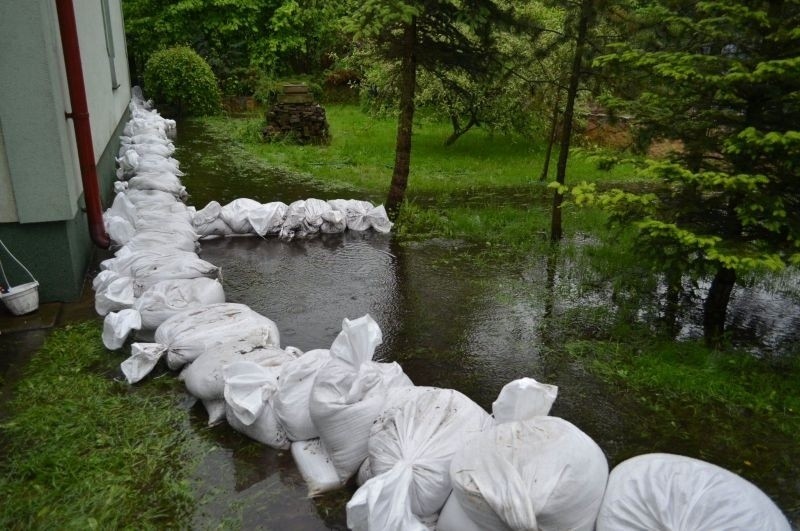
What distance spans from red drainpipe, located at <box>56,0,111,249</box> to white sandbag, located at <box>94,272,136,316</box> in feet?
3.04

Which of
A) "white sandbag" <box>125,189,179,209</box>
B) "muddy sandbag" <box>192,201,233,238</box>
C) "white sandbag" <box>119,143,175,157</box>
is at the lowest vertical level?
"muddy sandbag" <box>192,201,233,238</box>

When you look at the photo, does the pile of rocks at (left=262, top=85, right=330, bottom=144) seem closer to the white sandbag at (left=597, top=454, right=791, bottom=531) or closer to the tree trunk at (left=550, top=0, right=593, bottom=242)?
the tree trunk at (left=550, top=0, right=593, bottom=242)

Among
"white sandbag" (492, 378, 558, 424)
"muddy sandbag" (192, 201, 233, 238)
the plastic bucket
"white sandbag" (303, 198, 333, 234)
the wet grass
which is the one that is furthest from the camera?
the wet grass

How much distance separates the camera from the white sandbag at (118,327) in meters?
4.35

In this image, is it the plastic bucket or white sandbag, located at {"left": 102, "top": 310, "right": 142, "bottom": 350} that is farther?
the plastic bucket

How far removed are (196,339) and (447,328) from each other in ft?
6.62

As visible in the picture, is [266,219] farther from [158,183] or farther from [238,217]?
[158,183]

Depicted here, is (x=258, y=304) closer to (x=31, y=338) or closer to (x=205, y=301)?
Answer: (x=205, y=301)

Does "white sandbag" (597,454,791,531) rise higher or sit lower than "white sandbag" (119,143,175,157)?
lower

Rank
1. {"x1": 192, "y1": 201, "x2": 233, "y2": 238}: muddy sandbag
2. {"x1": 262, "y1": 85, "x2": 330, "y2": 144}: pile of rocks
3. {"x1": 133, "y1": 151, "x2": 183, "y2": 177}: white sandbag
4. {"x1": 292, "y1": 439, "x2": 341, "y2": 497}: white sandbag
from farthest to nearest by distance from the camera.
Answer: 1. {"x1": 262, "y1": 85, "x2": 330, "y2": 144}: pile of rocks
2. {"x1": 133, "y1": 151, "x2": 183, "y2": 177}: white sandbag
3. {"x1": 192, "y1": 201, "x2": 233, "y2": 238}: muddy sandbag
4. {"x1": 292, "y1": 439, "x2": 341, "y2": 497}: white sandbag

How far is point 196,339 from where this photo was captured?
413 centimetres

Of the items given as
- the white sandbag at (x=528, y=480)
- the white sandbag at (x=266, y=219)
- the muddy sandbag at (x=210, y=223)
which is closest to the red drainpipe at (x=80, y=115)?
the muddy sandbag at (x=210, y=223)

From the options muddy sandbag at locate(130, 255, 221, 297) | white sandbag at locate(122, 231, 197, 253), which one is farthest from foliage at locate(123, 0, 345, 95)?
muddy sandbag at locate(130, 255, 221, 297)

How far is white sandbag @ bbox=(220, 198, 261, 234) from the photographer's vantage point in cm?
737
